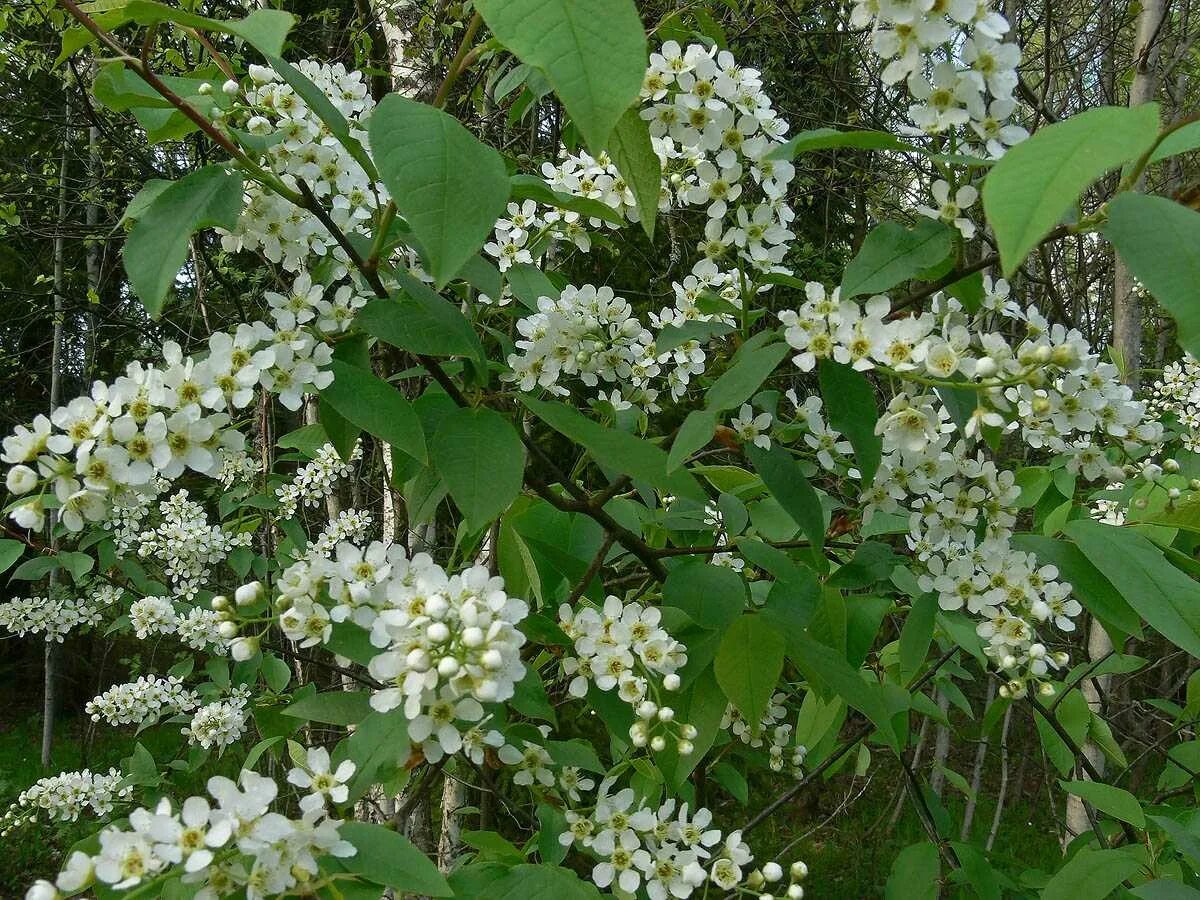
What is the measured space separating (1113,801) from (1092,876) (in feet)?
0.76

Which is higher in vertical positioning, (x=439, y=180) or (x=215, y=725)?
(x=439, y=180)

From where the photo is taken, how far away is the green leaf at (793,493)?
1.43 m

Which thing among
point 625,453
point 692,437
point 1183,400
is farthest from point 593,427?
point 1183,400

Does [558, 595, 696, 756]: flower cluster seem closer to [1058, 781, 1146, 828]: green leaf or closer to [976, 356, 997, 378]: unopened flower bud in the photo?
[976, 356, 997, 378]: unopened flower bud

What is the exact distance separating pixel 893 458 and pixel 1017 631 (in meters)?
0.47

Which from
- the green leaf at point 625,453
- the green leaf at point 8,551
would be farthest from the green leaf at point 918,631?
the green leaf at point 8,551

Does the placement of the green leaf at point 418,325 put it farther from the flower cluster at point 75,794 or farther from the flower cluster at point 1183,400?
the flower cluster at point 1183,400

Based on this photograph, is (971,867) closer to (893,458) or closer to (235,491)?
(893,458)

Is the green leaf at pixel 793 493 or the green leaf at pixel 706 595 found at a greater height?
the green leaf at pixel 793 493

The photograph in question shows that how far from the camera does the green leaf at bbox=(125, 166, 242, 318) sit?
115 centimetres

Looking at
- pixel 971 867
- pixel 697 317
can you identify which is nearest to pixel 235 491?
pixel 697 317

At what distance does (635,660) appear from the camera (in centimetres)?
156

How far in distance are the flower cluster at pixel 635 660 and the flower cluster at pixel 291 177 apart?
30.2 inches

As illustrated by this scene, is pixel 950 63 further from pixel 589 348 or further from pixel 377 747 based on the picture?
pixel 377 747
